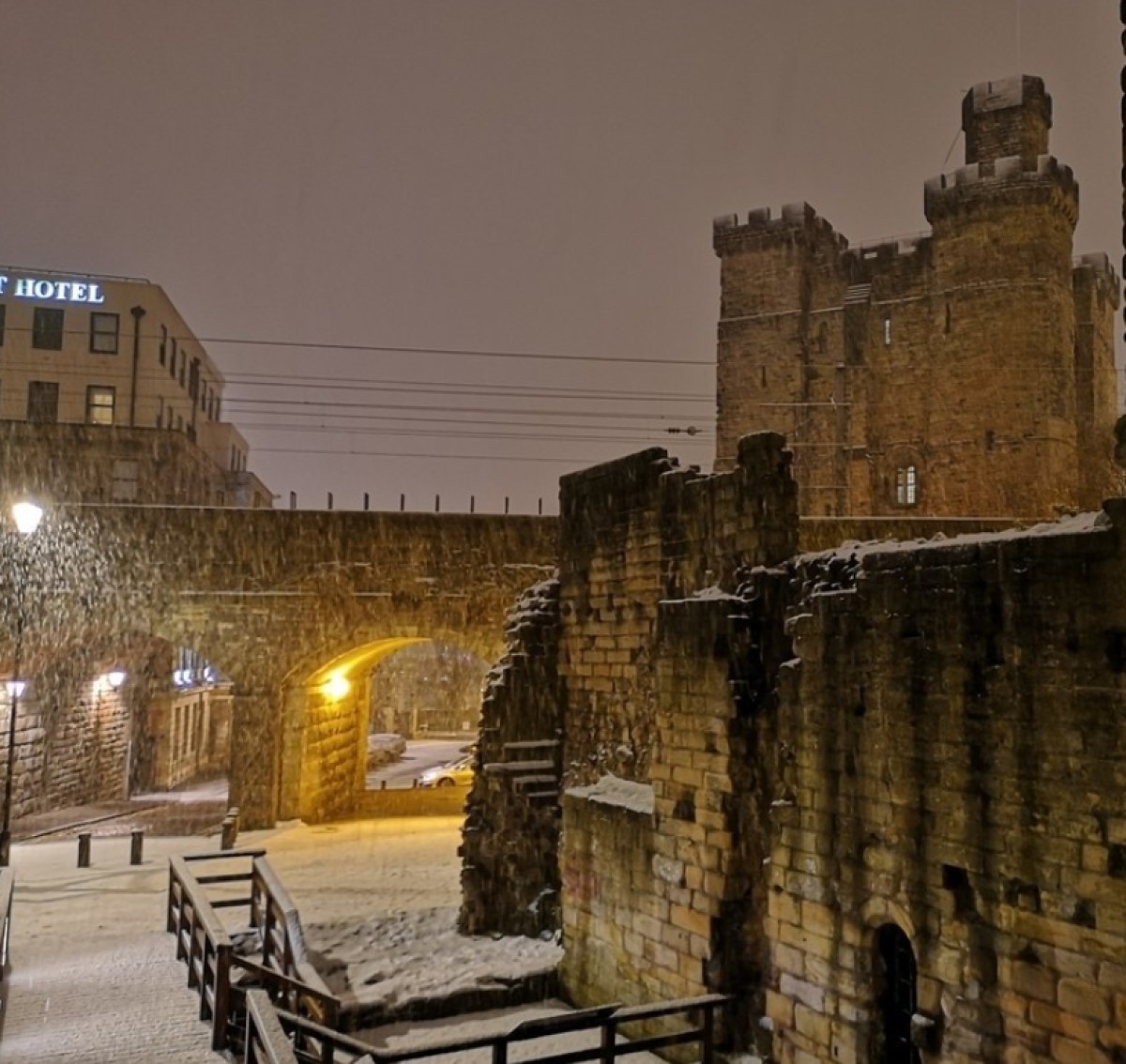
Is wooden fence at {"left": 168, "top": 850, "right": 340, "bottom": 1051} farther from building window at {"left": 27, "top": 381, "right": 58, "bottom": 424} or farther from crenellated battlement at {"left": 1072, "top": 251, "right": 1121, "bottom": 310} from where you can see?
crenellated battlement at {"left": 1072, "top": 251, "right": 1121, "bottom": 310}

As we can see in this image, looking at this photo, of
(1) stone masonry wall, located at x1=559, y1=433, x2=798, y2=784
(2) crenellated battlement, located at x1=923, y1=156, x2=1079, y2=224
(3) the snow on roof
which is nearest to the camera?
(1) stone masonry wall, located at x1=559, y1=433, x2=798, y2=784

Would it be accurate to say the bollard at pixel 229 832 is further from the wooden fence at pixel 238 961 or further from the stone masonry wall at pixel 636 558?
the stone masonry wall at pixel 636 558

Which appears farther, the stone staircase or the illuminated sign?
the illuminated sign

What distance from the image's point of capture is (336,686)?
21875mm

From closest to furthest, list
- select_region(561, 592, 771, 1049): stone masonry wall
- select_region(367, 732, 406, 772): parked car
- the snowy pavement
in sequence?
the snowy pavement
select_region(561, 592, 771, 1049): stone masonry wall
select_region(367, 732, 406, 772): parked car

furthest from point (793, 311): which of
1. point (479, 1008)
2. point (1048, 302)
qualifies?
point (479, 1008)

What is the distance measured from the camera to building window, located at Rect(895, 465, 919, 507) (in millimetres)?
33625

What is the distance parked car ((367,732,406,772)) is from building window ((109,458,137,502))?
11961mm

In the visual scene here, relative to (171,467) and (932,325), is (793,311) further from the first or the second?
(171,467)

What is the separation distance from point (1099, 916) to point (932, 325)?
30.6 meters

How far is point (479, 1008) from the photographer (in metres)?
10.3

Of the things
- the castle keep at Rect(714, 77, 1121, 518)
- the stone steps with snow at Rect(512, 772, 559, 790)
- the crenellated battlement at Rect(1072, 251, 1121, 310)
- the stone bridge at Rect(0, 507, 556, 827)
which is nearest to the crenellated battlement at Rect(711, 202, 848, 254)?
the castle keep at Rect(714, 77, 1121, 518)

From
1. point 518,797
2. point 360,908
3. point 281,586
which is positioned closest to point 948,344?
point 281,586

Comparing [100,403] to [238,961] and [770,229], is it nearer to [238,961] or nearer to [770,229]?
[770,229]
